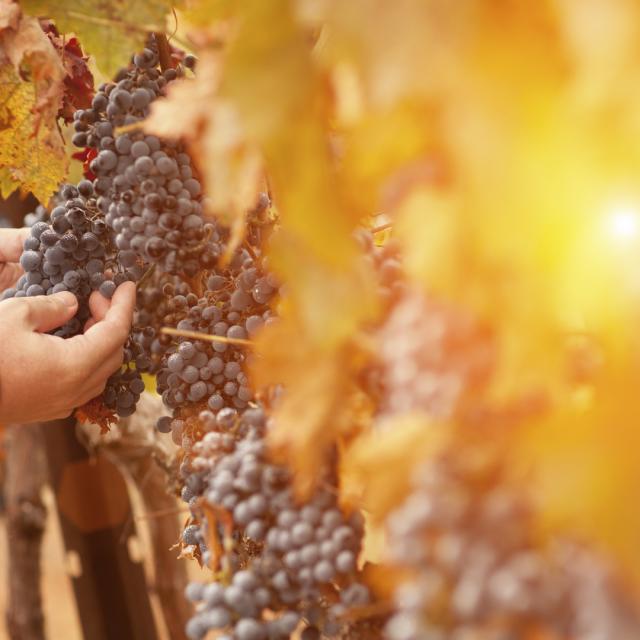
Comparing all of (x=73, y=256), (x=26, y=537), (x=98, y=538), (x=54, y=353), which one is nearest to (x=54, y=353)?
(x=54, y=353)

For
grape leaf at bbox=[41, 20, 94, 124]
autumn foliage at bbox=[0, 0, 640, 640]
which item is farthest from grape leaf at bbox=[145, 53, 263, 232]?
grape leaf at bbox=[41, 20, 94, 124]

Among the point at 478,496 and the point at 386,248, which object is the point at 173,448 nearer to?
the point at 386,248

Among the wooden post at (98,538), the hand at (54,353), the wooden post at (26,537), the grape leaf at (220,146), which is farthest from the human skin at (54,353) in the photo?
the wooden post at (26,537)

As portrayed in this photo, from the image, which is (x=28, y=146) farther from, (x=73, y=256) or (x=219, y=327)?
(x=219, y=327)

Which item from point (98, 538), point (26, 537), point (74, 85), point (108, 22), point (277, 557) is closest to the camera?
point (277, 557)

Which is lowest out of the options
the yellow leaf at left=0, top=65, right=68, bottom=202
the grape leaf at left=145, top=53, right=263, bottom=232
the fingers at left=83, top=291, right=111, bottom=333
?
the grape leaf at left=145, top=53, right=263, bottom=232

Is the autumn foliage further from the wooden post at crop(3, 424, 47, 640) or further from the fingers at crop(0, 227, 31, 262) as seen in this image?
the wooden post at crop(3, 424, 47, 640)

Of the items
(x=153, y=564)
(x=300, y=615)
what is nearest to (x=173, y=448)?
(x=153, y=564)
